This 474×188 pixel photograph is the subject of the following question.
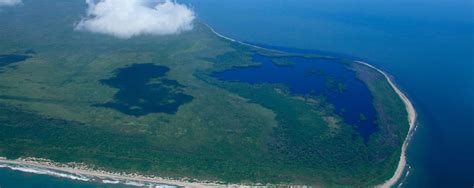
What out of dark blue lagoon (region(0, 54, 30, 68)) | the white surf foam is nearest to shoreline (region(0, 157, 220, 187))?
the white surf foam

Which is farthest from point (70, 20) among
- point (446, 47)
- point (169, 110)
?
point (446, 47)

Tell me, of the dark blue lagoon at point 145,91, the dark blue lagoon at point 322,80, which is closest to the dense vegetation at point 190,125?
the dark blue lagoon at point 145,91

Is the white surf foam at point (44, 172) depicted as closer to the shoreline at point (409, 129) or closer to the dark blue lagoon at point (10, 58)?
the shoreline at point (409, 129)

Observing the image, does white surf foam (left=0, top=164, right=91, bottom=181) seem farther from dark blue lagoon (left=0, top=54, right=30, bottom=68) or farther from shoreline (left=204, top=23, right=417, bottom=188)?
dark blue lagoon (left=0, top=54, right=30, bottom=68)

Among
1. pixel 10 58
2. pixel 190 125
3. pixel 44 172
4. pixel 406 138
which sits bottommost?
pixel 44 172

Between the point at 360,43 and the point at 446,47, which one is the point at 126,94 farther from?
the point at 446,47

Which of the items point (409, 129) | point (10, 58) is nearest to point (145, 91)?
point (10, 58)

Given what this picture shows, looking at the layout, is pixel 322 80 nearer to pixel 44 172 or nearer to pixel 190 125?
pixel 190 125
